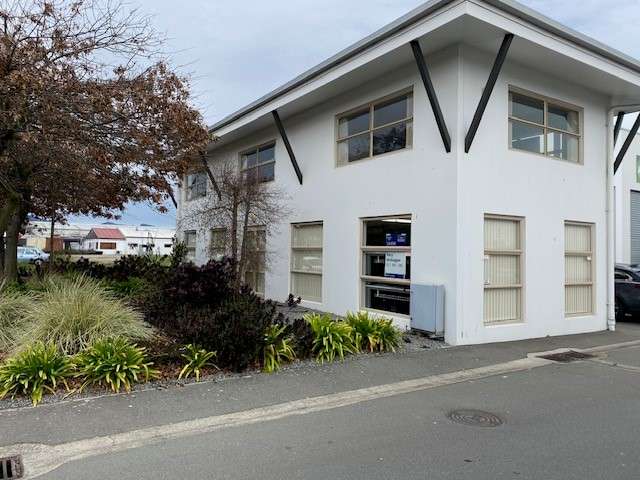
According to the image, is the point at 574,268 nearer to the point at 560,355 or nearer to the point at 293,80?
the point at 560,355

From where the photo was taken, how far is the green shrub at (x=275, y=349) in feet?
24.0

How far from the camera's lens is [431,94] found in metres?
9.48

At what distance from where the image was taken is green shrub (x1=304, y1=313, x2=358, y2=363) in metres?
7.89

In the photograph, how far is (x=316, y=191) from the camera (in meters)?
13.4

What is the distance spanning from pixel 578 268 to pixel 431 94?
566cm

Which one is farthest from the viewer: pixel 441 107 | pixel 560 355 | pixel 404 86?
pixel 404 86

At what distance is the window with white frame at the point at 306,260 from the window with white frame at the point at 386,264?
189 centimetres

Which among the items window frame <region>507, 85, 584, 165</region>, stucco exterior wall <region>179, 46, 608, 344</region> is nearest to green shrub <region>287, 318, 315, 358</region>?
stucco exterior wall <region>179, 46, 608, 344</region>

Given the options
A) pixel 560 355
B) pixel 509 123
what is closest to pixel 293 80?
pixel 509 123

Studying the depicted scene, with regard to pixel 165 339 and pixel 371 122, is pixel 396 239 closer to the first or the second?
pixel 371 122

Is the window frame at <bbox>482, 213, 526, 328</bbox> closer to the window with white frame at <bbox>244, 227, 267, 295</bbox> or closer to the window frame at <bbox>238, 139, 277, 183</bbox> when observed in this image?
the window with white frame at <bbox>244, 227, 267, 295</bbox>

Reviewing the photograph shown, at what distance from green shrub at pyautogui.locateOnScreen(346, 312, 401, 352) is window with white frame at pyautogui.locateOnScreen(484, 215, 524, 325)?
235 centimetres

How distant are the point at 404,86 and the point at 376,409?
23.9 feet

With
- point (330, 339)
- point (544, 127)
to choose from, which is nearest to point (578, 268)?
point (544, 127)
